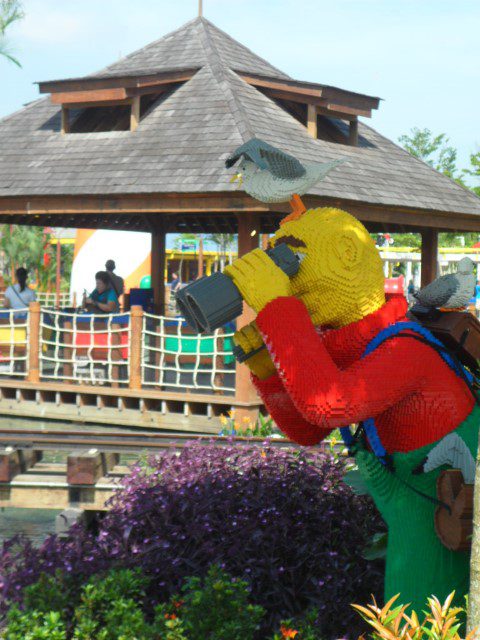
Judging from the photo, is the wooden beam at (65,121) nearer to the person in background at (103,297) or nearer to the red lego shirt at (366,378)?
the person in background at (103,297)

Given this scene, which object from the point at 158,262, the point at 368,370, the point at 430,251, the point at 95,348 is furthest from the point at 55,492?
the point at 158,262

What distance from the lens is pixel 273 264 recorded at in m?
3.77

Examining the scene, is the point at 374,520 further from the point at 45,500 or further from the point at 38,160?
the point at 38,160

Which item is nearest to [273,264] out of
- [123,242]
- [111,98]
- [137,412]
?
[137,412]

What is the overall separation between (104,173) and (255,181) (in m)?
9.23

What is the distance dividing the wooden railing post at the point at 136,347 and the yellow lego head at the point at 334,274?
856 cm

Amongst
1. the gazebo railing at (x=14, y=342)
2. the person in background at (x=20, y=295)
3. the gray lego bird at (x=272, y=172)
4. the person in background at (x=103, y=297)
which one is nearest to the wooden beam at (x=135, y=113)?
the person in background at (x=103, y=297)

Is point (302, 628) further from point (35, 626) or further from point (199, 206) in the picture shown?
point (199, 206)

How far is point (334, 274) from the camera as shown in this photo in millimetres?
3891

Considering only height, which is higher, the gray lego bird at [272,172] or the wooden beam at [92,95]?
the wooden beam at [92,95]

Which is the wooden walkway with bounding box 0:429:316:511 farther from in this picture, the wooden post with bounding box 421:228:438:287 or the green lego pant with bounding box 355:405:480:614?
the wooden post with bounding box 421:228:438:287

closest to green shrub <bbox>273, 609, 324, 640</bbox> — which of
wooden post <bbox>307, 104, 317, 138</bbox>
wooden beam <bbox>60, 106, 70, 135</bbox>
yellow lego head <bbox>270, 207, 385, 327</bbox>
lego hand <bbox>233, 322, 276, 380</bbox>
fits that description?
lego hand <bbox>233, 322, 276, 380</bbox>

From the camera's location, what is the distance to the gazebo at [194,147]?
12.1m

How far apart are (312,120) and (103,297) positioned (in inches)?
166
